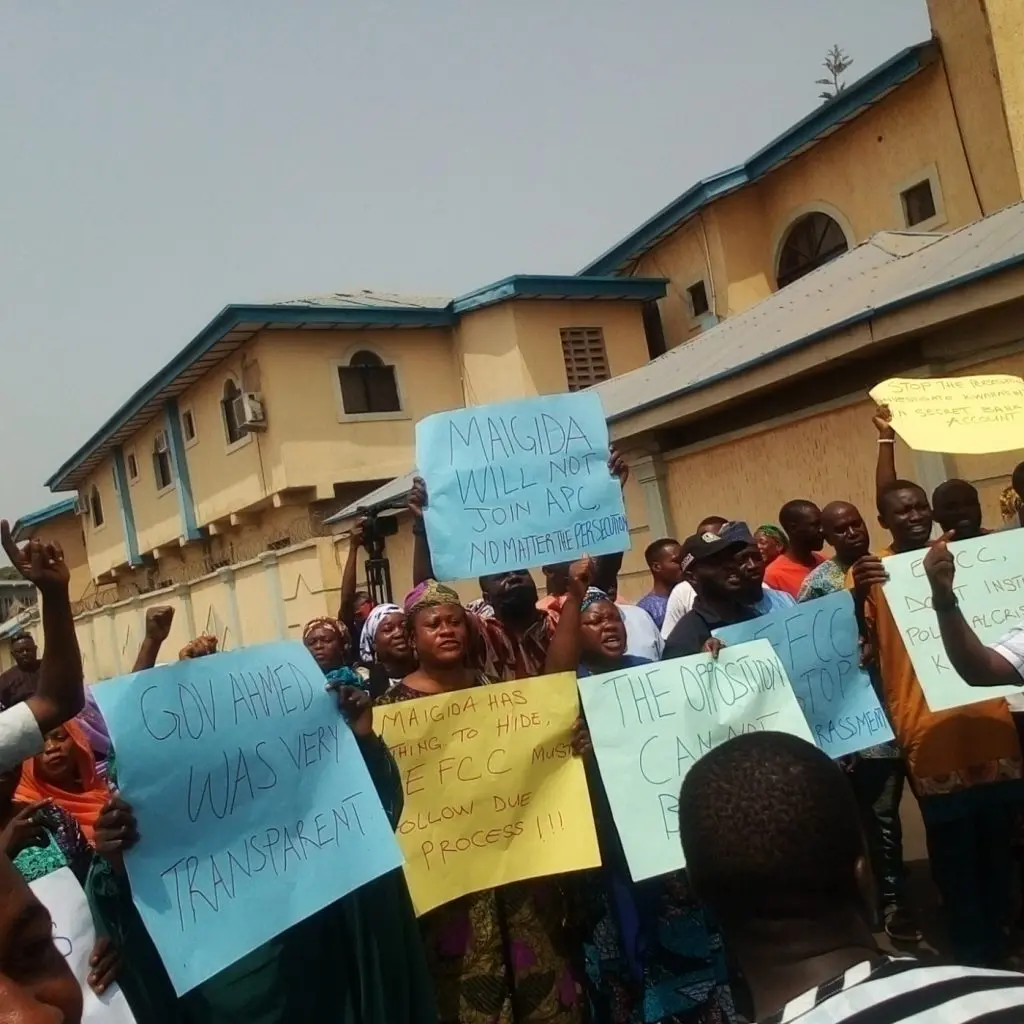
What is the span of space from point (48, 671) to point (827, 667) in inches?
90.3

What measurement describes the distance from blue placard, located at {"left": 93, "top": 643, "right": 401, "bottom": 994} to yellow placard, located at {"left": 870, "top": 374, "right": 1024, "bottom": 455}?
2258 mm

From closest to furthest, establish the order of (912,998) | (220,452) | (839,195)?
(912,998) < (839,195) < (220,452)

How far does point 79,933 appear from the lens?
7.13 feet

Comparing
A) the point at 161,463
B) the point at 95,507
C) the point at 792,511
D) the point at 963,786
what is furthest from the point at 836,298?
the point at 95,507

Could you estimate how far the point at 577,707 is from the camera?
3.03 meters

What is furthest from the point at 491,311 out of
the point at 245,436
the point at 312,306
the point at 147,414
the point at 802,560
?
the point at 802,560

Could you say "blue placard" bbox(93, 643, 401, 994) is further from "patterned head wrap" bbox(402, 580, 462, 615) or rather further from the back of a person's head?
the back of a person's head

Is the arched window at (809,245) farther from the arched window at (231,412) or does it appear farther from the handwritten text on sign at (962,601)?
the handwritten text on sign at (962,601)

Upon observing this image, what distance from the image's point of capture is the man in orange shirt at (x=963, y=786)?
3.56m

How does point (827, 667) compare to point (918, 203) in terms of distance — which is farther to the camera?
point (918, 203)

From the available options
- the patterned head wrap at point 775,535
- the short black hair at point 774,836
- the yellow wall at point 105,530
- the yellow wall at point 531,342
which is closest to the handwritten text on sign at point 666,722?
the short black hair at point 774,836

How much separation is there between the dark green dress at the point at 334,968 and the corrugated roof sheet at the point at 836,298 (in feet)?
16.2

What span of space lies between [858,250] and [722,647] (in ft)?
27.5

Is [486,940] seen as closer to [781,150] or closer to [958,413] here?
[958,413]
